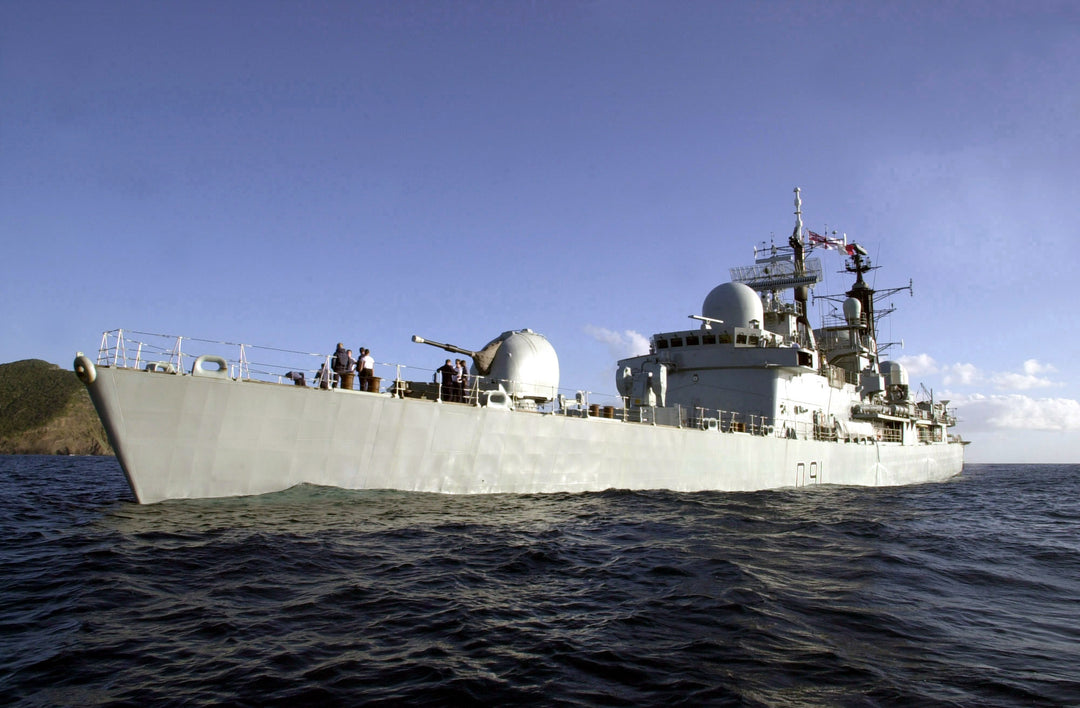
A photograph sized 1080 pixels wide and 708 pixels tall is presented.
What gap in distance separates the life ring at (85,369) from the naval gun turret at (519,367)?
297 inches

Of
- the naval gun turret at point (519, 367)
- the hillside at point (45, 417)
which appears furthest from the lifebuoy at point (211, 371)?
the hillside at point (45, 417)

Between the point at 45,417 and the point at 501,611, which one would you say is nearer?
the point at 501,611

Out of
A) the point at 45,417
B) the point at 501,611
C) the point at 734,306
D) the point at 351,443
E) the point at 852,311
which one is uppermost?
the point at 852,311

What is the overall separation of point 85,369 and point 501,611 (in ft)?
26.8

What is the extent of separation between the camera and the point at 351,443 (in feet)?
39.3

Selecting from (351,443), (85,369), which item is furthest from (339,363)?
(85,369)

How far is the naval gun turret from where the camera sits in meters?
16.4

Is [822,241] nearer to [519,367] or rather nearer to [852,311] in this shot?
[852,311]

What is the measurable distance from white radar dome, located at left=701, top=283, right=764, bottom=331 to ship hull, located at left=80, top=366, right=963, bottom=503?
7572 mm

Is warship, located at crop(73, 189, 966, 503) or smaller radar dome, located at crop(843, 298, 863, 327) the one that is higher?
smaller radar dome, located at crop(843, 298, 863, 327)

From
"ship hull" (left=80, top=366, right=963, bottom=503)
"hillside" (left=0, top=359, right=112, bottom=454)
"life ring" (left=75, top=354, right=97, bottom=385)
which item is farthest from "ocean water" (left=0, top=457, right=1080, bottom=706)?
"hillside" (left=0, top=359, right=112, bottom=454)

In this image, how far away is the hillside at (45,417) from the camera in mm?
65688

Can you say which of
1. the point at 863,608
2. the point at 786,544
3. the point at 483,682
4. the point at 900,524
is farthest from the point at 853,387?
the point at 483,682

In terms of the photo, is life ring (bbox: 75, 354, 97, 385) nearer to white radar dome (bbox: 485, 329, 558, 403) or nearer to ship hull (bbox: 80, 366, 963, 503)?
ship hull (bbox: 80, 366, 963, 503)
